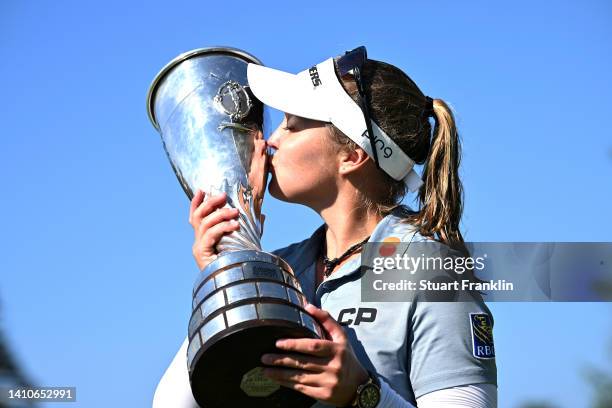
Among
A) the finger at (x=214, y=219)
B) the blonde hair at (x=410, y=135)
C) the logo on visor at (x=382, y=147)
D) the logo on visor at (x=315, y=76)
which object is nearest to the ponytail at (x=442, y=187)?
the blonde hair at (x=410, y=135)

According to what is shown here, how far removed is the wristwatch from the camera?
3.04 m

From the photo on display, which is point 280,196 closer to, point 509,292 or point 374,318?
point 374,318

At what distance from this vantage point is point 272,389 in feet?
10.2

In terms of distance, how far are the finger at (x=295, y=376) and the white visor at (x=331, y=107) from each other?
124 cm

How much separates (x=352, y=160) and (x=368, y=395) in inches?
47.1

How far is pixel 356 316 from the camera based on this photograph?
11.7 ft

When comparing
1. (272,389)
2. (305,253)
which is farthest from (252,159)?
(272,389)

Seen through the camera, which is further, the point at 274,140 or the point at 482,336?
the point at 274,140

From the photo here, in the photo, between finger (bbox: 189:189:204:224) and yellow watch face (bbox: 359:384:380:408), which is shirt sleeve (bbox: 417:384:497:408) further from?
finger (bbox: 189:189:204:224)

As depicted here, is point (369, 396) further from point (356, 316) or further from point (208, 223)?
point (208, 223)

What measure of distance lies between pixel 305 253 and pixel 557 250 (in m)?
1.51

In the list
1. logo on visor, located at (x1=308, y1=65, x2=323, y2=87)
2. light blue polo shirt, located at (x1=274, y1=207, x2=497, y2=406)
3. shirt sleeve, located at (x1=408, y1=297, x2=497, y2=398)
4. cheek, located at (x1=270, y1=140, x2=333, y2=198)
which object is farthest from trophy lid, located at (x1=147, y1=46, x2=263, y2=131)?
shirt sleeve, located at (x1=408, y1=297, x2=497, y2=398)

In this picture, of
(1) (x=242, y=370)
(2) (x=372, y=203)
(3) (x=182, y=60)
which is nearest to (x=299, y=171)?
(2) (x=372, y=203)

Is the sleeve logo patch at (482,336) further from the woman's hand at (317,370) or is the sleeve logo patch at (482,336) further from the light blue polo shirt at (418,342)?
the woman's hand at (317,370)
